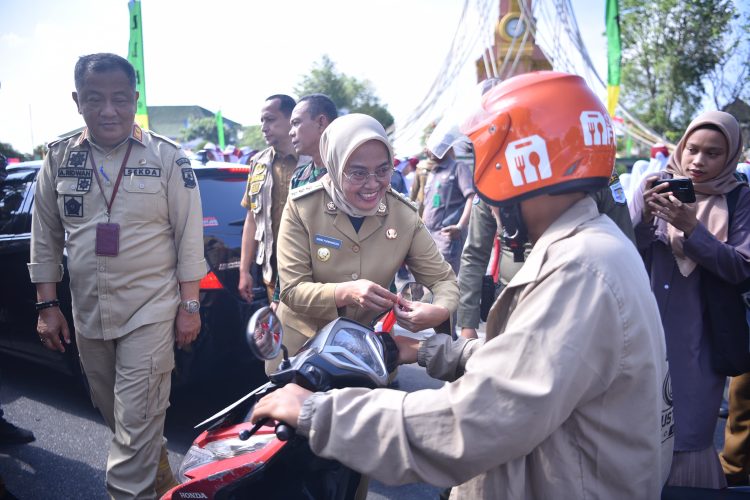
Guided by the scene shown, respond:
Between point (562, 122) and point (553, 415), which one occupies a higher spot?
point (562, 122)

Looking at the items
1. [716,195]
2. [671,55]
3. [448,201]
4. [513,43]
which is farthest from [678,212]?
[671,55]

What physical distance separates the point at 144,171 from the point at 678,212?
2538 millimetres

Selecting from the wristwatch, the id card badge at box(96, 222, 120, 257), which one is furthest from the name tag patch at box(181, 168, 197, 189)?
the wristwatch

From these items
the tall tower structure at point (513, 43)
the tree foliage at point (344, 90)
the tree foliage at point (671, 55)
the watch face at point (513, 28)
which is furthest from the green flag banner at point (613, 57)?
the tree foliage at point (344, 90)

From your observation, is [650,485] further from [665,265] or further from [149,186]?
[149,186]

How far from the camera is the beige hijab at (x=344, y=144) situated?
2.05 metres

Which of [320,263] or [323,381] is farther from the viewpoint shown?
[320,263]

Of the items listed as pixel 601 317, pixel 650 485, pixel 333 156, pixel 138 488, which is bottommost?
pixel 138 488

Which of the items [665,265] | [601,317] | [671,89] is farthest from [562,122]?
[671,89]

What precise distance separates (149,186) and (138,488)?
4.59 feet

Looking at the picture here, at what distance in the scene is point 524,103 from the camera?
1.24 meters

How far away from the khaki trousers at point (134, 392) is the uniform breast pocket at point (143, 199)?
534mm

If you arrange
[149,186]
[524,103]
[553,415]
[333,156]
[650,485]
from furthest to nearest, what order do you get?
[149,186] → [333,156] → [524,103] → [650,485] → [553,415]

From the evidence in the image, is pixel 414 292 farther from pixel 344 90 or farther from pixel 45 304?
pixel 344 90
